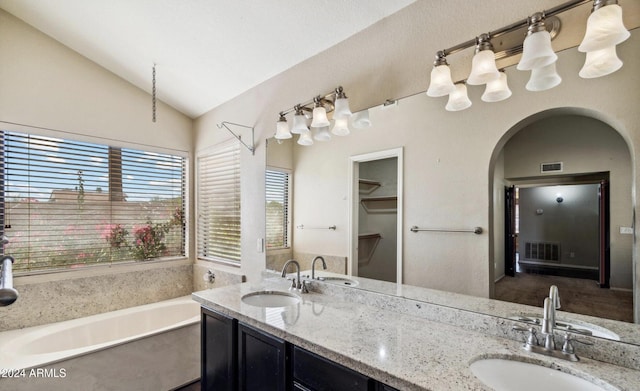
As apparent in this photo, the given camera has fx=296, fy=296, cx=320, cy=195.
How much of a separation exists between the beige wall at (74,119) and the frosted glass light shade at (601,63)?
3.49 meters

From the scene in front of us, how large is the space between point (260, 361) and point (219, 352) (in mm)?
458

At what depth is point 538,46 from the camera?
1.15 meters

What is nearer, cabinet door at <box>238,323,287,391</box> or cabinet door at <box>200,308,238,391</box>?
cabinet door at <box>238,323,287,391</box>

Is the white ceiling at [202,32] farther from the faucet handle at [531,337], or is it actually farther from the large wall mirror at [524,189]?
the faucet handle at [531,337]

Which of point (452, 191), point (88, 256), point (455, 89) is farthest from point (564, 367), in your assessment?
point (88, 256)

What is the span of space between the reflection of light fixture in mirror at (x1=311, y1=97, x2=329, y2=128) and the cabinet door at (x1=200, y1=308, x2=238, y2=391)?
4.41 feet

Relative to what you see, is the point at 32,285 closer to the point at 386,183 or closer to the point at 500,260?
the point at 386,183

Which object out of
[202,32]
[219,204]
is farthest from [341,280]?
[202,32]

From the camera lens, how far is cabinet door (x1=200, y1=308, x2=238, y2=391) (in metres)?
1.71

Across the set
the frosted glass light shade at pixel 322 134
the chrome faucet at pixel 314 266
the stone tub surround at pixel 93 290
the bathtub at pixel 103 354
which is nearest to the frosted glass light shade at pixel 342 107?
the frosted glass light shade at pixel 322 134

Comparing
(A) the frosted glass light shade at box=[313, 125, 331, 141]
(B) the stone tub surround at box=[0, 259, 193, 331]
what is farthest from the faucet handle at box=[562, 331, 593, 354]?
(B) the stone tub surround at box=[0, 259, 193, 331]

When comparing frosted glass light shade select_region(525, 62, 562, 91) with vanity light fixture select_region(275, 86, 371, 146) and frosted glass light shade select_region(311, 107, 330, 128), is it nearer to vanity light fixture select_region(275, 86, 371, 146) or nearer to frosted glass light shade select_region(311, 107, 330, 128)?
vanity light fixture select_region(275, 86, 371, 146)

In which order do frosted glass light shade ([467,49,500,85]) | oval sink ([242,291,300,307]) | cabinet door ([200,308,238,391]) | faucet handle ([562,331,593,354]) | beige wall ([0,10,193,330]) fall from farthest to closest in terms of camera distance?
beige wall ([0,10,193,330]), oval sink ([242,291,300,307]), cabinet door ([200,308,238,391]), frosted glass light shade ([467,49,500,85]), faucet handle ([562,331,593,354])

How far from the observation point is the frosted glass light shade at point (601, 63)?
1.08m
